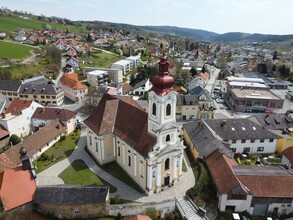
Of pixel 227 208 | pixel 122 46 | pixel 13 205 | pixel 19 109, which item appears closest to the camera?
pixel 13 205

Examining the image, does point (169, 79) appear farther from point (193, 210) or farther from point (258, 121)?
point (258, 121)

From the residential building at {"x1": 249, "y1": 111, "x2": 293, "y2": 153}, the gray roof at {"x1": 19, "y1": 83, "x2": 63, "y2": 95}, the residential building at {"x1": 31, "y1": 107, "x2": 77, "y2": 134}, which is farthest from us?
the gray roof at {"x1": 19, "y1": 83, "x2": 63, "y2": 95}

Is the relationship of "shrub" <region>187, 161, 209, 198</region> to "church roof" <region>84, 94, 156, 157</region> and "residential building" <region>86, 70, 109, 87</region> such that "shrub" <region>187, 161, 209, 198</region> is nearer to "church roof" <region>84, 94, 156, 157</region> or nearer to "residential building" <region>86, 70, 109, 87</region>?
"church roof" <region>84, 94, 156, 157</region>

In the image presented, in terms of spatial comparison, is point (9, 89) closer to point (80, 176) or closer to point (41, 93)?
point (41, 93)

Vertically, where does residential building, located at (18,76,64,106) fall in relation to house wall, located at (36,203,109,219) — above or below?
above

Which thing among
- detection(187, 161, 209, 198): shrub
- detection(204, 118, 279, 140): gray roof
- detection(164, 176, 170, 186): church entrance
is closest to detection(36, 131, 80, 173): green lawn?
detection(164, 176, 170, 186): church entrance

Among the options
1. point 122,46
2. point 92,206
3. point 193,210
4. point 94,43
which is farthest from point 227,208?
point 94,43

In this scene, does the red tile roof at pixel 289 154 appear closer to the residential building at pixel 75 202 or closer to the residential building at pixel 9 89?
the residential building at pixel 75 202
